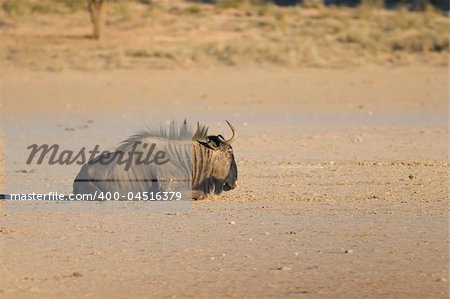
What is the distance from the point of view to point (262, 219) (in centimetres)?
985

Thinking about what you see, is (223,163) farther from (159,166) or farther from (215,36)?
(215,36)

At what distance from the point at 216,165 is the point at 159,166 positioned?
62 cm

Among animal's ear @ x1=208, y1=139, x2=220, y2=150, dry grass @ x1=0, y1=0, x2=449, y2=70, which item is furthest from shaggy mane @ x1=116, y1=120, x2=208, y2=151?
dry grass @ x1=0, y1=0, x2=449, y2=70

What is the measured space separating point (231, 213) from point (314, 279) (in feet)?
8.52

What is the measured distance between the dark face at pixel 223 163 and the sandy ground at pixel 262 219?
231 mm

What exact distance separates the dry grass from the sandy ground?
259 inches

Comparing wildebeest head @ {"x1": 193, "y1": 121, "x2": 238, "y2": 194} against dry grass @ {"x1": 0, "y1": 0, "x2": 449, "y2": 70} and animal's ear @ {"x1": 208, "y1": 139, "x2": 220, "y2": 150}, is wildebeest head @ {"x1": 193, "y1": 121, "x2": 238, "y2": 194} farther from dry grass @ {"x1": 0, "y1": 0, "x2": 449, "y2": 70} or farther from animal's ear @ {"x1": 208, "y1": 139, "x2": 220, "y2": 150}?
dry grass @ {"x1": 0, "y1": 0, "x2": 449, "y2": 70}

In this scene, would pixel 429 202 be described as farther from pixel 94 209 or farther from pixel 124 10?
pixel 124 10

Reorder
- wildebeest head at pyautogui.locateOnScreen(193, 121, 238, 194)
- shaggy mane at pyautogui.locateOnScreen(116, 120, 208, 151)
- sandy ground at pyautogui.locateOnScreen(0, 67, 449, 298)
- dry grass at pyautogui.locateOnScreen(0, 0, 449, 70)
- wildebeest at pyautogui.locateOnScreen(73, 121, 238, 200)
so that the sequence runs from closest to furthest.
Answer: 1. sandy ground at pyautogui.locateOnScreen(0, 67, 449, 298)
2. wildebeest at pyautogui.locateOnScreen(73, 121, 238, 200)
3. shaggy mane at pyautogui.locateOnScreen(116, 120, 208, 151)
4. wildebeest head at pyautogui.locateOnScreen(193, 121, 238, 194)
5. dry grass at pyautogui.locateOnScreen(0, 0, 449, 70)

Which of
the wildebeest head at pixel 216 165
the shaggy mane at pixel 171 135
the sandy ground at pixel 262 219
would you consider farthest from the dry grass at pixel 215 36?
the shaggy mane at pixel 171 135

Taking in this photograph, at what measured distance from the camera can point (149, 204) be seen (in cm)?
1048

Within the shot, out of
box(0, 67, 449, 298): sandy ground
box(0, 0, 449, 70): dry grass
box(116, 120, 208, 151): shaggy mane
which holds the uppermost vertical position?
box(116, 120, 208, 151): shaggy mane

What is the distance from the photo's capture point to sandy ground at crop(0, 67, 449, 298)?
7.54 metres

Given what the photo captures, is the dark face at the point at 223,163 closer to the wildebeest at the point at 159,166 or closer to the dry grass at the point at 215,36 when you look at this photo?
the wildebeest at the point at 159,166
